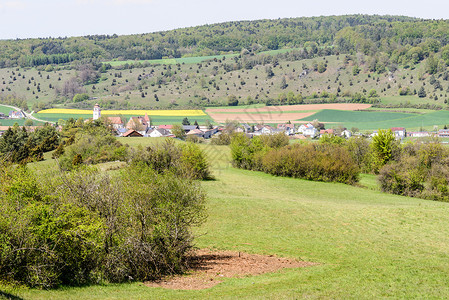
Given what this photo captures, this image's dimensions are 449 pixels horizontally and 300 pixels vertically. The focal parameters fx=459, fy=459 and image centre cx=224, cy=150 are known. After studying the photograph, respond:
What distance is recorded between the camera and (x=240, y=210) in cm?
3800

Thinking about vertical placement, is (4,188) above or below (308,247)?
above

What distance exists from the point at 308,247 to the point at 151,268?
414 inches

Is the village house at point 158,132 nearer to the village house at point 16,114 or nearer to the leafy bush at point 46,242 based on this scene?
the village house at point 16,114

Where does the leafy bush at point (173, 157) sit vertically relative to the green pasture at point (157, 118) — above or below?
above

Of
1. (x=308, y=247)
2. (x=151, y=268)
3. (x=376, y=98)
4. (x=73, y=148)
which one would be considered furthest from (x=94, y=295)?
(x=376, y=98)

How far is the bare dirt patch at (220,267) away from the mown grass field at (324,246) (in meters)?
0.82

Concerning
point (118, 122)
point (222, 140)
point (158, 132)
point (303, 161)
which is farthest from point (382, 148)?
point (118, 122)

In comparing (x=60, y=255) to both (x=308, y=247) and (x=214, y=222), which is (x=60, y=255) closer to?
(x=308, y=247)

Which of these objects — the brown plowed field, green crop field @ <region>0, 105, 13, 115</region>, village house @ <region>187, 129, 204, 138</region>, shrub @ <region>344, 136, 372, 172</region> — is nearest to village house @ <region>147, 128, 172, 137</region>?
village house @ <region>187, 129, 204, 138</region>

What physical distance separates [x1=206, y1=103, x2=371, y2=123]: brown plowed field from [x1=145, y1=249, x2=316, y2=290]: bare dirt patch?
11475 centimetres

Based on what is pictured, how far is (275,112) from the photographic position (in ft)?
553

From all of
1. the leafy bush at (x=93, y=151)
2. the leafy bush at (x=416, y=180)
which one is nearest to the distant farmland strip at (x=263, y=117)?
the leafy bush at (x=93, y=151)

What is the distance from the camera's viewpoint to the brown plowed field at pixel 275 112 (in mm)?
147500

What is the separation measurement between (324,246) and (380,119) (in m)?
139
